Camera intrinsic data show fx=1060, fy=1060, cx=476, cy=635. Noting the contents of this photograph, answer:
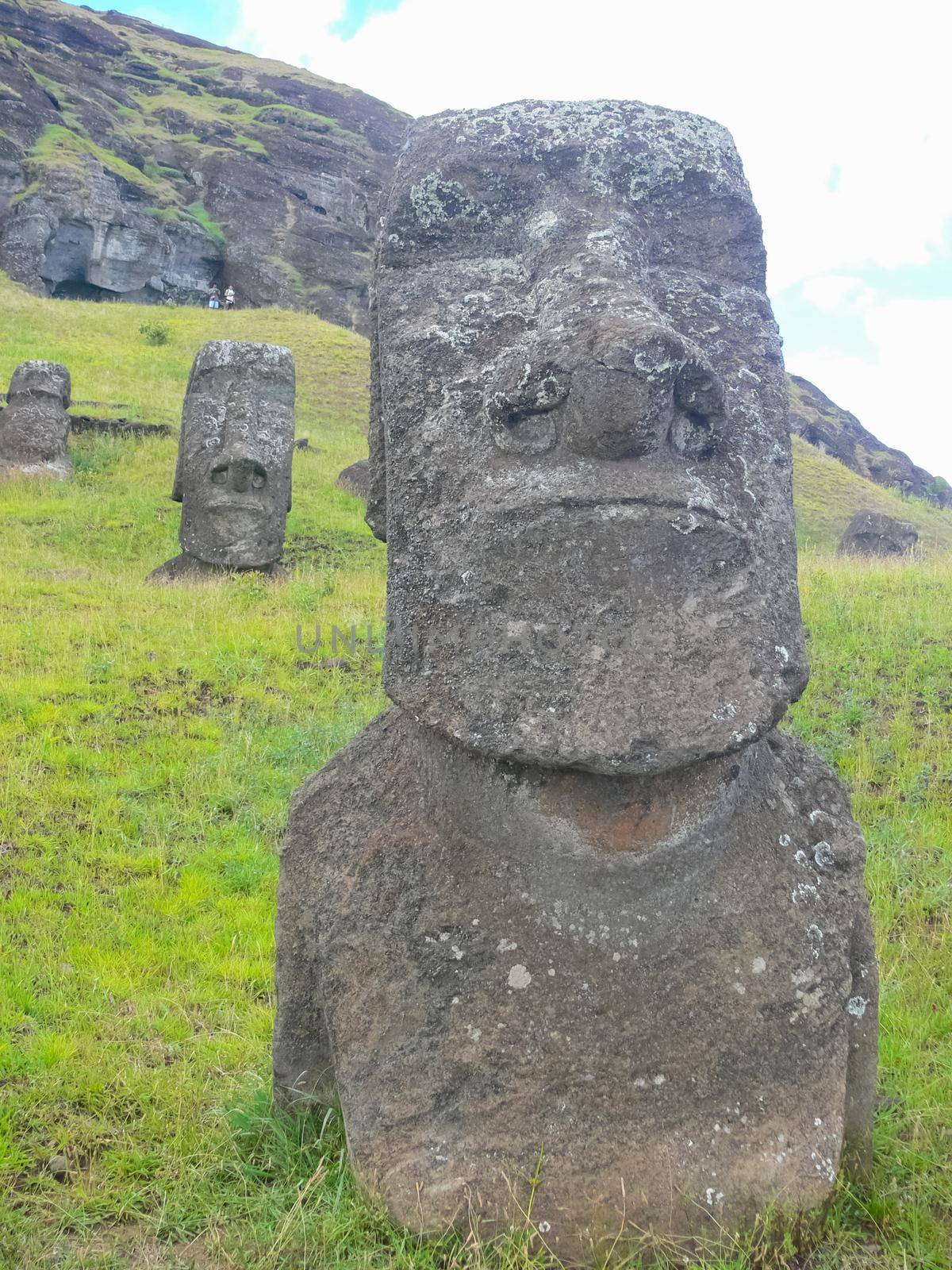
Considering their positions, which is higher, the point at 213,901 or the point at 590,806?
the point at 590,806

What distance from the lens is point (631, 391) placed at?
2.11 m

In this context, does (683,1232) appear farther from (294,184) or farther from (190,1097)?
(294,184)

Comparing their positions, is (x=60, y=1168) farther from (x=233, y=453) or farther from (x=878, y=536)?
(x=878, y=536)

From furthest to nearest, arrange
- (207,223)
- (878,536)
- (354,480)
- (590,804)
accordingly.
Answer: (207,223)
(354,480)
(878,536)
(590,804)

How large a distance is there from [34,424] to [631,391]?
15.3 meters

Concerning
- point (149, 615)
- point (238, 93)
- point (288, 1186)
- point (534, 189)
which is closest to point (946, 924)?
point (288, 1186)

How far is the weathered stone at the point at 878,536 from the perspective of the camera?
1702cm

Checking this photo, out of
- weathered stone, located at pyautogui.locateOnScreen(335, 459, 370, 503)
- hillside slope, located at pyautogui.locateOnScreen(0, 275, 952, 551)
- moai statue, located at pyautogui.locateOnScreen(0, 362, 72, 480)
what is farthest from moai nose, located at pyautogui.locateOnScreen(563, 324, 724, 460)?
hillside slope, located at pyautogui.locateOnScreen(0, 275, 952, 551)

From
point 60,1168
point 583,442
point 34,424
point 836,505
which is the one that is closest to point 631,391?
point 583,442

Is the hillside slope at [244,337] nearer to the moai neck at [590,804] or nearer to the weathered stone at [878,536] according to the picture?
the weathered stone at [878,536]

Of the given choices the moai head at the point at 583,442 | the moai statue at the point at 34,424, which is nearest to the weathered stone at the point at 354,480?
the moai statue at the point at 34,424

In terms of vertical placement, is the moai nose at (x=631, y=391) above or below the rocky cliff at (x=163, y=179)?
below

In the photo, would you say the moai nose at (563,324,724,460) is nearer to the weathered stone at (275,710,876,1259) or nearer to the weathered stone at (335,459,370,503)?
the weathered stone at (275,710,876,1259)

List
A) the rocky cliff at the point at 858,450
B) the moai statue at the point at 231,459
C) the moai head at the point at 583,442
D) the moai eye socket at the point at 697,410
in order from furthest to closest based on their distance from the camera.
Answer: the rocky cliff at the point at 858,450 < the moai statue at the point at 231,459 < the moai eye socket at the point at 697,410 < the moai head at the point at 583,442
